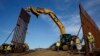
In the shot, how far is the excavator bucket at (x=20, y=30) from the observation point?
88.1ft

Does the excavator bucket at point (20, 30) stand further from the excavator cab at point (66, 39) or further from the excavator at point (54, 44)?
the excavator cab at point (66, 39)

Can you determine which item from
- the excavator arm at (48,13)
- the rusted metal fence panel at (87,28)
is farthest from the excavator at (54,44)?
the rusted metal fence panel at (87,28)

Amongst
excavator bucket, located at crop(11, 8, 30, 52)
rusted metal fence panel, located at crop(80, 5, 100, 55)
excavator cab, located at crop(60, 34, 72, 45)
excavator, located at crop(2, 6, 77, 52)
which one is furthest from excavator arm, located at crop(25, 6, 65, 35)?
rusted metal fence panel, located at crop(80, 5, 100, 55)

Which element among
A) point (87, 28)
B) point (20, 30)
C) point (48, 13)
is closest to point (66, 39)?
point (20, 30)

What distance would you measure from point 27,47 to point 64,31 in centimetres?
653

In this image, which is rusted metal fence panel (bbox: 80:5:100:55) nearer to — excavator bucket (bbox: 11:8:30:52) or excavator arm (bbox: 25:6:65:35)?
excavator bucket (bbox: 11:8:30:52)

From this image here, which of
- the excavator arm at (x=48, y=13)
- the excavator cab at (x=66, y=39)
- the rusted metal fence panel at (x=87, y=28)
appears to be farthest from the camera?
the excavator arm at (x=48, y=13)

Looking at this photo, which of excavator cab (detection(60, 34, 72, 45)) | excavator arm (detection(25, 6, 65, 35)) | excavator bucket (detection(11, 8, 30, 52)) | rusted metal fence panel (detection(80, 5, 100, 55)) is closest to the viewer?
rusted metal fence panel (detection(80, 5, 100, 55))

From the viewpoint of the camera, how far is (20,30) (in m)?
27.8

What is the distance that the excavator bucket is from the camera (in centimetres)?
2684

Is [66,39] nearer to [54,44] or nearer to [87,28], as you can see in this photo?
[54,44]

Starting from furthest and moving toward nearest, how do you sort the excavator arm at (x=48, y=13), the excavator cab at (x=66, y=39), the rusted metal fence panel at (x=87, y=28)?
1. the excavator arm at (x=48, y=13)
2. the excavator cab at (x=66, y=39)
3. the rusted metal fence panel at (x=87, y=28)

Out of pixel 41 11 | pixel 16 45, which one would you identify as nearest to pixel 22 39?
pixel 16 45

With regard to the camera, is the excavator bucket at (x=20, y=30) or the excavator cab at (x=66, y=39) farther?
the excavator cab at (x=66, y=39)
